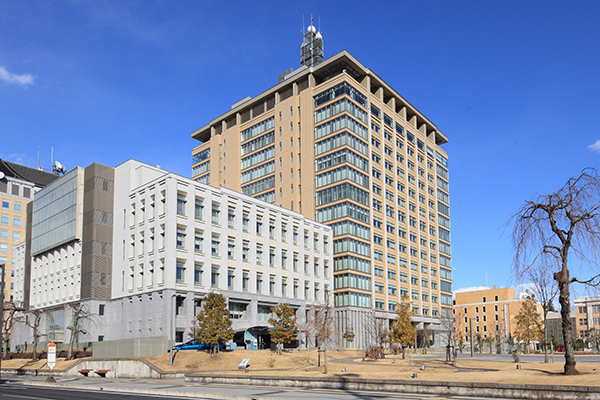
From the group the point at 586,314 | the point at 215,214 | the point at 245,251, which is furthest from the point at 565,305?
the point at 586,314

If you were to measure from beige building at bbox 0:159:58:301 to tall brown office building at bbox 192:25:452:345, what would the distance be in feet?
174

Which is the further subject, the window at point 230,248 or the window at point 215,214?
the window at point 230,248

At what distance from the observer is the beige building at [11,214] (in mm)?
133250

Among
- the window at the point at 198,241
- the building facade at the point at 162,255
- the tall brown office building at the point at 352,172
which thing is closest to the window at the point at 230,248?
the building facade at the point at 162,255

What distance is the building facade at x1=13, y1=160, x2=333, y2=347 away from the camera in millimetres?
64125

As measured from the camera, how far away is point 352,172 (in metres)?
91.3

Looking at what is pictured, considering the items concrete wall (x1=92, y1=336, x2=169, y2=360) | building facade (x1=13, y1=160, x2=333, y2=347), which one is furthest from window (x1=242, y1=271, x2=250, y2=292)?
concrete wall (x1=92, y1=336, x2=169, y2=360)

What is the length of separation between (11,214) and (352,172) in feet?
318

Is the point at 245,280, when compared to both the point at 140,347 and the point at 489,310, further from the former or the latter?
the point at 489,310

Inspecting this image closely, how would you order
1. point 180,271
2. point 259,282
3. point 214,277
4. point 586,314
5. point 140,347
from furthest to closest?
point 586,314 → point 259,282 → point 214,277 → point 180,271 → point 140,347

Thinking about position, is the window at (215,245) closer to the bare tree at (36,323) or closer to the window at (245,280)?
the window at (245,280)

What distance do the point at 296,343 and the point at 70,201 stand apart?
42733mm

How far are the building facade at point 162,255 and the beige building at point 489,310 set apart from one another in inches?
3752

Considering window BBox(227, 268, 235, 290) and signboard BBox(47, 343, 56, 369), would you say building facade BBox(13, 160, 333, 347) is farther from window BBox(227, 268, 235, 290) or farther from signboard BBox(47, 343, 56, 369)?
signboard BBox(47, 343, 56, 369)
